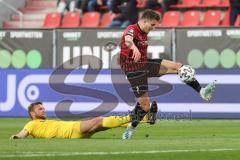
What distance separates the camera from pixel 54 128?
41.6 ft

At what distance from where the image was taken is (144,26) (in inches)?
520

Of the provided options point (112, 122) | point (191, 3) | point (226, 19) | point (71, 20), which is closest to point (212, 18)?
point (226, 19)

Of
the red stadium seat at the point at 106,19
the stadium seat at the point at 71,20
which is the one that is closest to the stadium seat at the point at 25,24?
the stadium seat at the point at 71,20

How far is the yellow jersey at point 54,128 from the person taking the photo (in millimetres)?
12656

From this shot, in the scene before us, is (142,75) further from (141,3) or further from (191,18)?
(141,3)

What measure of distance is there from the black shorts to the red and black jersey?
0.27 feet

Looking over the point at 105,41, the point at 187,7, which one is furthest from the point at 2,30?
the point at 187,7

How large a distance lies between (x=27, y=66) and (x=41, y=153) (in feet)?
41.2

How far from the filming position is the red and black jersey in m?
13.2

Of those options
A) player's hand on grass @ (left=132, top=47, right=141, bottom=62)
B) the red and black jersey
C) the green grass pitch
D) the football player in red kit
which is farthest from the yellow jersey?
the red and black jersey

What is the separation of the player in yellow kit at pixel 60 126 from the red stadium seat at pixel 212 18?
1229 cm

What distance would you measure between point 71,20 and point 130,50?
45.9 ft

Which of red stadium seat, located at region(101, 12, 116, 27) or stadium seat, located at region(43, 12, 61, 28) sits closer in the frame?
red stadium seat, located at region(101, 12, 116, 27)

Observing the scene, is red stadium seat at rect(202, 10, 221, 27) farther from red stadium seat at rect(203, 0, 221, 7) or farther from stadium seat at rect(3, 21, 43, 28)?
stadium seat at rect(3, 21, 43, 28)
